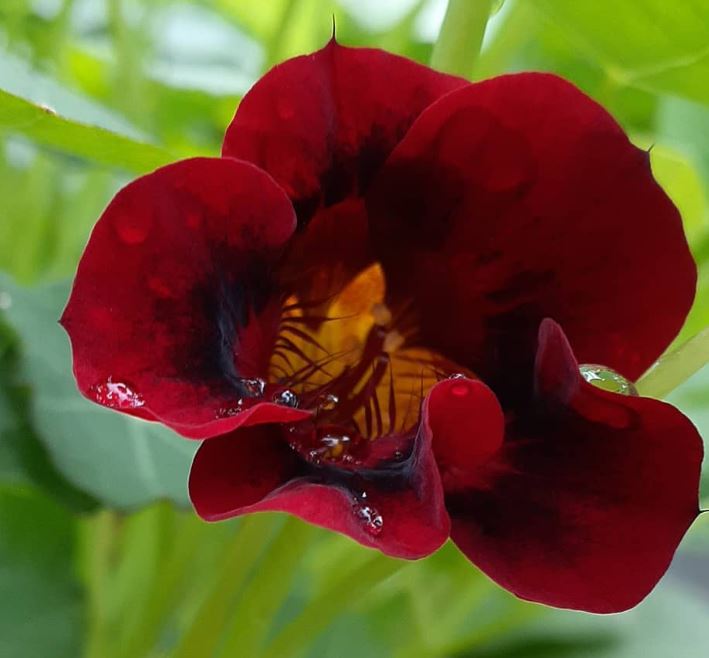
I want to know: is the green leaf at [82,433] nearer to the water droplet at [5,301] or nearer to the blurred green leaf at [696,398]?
the water droplet at [5,301]

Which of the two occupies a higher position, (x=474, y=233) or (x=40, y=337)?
(x=474, y=233)

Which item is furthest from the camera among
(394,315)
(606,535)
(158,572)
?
(158,572)

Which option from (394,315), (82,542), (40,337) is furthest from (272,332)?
(82,542)

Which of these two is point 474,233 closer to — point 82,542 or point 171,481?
point 171,481

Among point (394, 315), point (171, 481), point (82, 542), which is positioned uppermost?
point (394, 315)

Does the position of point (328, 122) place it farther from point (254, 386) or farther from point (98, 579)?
point (98, 579)
